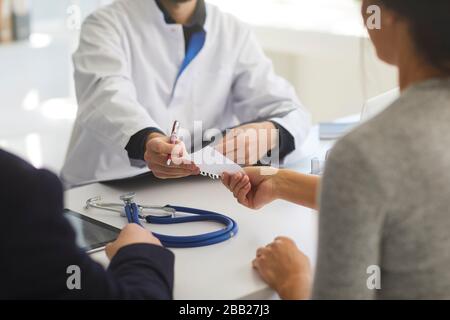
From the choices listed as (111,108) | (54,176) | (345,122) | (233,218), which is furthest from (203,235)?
(345,122)

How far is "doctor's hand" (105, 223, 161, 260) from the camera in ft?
3.18

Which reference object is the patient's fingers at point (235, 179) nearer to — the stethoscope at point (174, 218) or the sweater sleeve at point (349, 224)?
the stethoscope at point (174, 218)

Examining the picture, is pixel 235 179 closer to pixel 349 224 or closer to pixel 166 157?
pixel 166 157

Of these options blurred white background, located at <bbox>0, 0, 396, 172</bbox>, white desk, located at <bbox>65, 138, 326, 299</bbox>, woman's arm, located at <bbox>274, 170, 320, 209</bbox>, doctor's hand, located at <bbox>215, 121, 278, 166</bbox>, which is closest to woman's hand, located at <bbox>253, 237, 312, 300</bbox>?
white desk, located at <bbox>65, 138, 326, 299</bbox>

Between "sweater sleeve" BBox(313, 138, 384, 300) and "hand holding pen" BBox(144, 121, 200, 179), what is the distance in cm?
55

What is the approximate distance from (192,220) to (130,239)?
0.20 metres

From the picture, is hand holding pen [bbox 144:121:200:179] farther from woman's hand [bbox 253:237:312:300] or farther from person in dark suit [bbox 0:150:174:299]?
person in dark suit [bbox 0:150:174:299]

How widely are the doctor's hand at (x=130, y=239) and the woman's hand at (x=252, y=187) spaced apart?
21 cm

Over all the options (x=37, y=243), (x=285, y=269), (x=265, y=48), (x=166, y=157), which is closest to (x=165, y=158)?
(x=166, y=157)

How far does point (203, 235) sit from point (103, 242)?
165 millimetres

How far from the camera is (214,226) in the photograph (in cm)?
114


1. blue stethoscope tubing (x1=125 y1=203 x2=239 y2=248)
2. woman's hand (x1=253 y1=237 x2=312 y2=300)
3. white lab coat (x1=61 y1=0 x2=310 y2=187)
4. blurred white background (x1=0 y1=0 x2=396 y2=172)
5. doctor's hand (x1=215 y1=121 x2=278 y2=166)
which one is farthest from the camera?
blurred white background (x1=0 y1=0 x2=396 y2=172)

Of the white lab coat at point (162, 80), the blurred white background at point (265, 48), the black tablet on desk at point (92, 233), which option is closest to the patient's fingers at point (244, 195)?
the black tablet on desk at point (92, 233)

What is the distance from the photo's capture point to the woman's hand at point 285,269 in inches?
35.8
